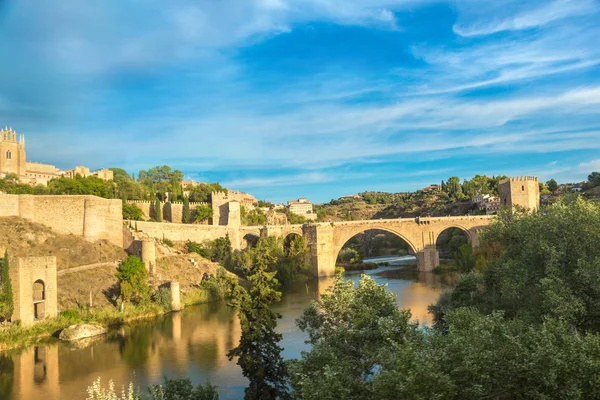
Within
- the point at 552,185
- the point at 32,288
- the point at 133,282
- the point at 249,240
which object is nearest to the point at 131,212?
the point at 249,240

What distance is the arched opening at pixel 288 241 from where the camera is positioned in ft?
140

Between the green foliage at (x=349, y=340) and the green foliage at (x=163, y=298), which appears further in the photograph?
the green foliage at (x=163, y=298)

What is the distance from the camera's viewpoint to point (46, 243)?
1121 inches

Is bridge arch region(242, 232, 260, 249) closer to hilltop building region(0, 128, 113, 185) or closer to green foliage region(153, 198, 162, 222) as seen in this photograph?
green foliage region(153, 198, 162, 222)

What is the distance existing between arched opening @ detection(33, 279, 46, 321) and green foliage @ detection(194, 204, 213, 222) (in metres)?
23.5

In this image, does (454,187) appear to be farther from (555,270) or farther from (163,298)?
(555,270)

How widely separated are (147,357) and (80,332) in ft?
15.6

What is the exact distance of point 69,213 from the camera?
102 feet

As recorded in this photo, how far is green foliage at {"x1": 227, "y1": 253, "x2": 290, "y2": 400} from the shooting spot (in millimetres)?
10883

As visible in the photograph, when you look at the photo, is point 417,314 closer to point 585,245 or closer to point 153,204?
point 585,245

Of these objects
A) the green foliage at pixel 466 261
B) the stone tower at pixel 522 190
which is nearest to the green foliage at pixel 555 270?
the green foliage at pixel 466 261

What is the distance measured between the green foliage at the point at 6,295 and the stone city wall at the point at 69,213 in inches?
409

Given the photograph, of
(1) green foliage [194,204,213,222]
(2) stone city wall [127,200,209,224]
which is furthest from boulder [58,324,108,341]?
(1) green foliage [194,204,213,222]

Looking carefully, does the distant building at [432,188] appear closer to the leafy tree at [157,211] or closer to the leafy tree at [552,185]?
the leafy tree at [552,185]
